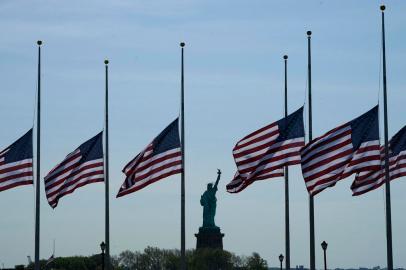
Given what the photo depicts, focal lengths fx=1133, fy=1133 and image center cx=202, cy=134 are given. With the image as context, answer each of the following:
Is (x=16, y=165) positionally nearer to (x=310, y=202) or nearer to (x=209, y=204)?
(x=310, y=202)

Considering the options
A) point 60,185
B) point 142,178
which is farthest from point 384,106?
point 60,185

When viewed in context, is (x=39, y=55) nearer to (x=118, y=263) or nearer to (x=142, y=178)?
(x=142, y=178)

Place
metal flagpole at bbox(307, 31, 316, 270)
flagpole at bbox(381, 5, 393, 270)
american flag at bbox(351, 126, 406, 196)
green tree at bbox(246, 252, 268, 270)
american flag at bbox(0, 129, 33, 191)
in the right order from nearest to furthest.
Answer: flagpole at bbox(381, 5, 393, 270) → american flag at bbox(351, 126, 406, 196) → metal flagpole at bbox(307, 31, 316, 270) → american flag at bbox(0, 129, 33, 191) → green tree at bbox(246, 252, 268, 270)

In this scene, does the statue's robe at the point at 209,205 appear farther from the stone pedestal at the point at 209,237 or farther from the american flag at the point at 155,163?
the american flag at the point at 155,163

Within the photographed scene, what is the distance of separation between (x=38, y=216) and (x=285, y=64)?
13728 millimetres

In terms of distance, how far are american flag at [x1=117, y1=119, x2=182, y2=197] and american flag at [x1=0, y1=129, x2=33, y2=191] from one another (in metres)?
5.31

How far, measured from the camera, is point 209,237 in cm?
11350

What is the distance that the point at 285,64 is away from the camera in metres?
54.0

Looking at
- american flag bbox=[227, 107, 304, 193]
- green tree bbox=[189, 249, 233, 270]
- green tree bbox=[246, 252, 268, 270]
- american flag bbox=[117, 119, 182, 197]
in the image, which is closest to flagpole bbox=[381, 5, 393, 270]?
american flag bbox=[227, 107, 304, 193]

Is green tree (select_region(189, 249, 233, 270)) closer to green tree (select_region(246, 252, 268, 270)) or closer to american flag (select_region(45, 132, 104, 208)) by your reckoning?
green tree (select_region(246, 252, 268, 270))

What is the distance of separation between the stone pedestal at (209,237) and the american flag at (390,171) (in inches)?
2529

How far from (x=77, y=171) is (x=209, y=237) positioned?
208 feet

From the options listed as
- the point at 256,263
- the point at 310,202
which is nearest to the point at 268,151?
the point at 310,202

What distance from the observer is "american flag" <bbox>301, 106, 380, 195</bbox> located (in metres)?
45.8
